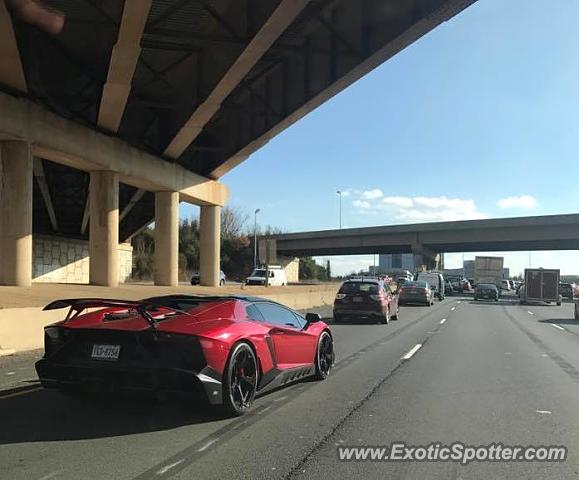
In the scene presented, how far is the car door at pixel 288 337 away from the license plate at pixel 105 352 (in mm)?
2001

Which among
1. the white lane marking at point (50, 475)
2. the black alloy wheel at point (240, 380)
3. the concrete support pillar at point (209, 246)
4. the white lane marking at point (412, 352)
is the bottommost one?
the white lane marking at point (412, 352)

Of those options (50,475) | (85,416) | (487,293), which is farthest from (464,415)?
(487,293)

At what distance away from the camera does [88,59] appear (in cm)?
2100

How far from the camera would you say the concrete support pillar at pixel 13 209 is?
19.8 meters

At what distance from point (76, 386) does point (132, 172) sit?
67.6 feet

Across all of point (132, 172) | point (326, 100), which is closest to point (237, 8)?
point (326, 100)

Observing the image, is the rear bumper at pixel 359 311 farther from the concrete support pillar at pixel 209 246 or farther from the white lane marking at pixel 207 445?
the white lane marking at pixel 207 445

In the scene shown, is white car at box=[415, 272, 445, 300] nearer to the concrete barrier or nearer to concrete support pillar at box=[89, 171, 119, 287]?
concrete support pillar at box=[89, 171, 119, 287]

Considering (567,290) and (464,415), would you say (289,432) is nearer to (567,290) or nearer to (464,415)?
(464,415)

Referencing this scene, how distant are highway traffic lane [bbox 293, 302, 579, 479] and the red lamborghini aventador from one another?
1.25m

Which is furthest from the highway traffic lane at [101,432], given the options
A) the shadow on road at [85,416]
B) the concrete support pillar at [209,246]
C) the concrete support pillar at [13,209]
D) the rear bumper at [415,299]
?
the rear bumper at [415,299]

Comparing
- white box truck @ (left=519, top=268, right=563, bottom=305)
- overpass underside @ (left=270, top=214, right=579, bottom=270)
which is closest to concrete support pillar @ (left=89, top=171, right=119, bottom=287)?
white box truck @ (left=519, top=268, right=563, bottom=305)

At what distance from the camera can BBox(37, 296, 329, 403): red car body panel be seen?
656cm

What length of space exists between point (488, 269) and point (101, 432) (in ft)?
207
